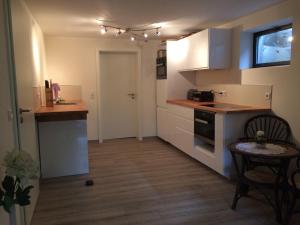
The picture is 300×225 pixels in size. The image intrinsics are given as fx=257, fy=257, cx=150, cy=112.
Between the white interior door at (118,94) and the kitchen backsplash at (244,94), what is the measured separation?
1.86m

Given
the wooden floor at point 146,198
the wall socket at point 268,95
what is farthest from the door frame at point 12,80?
the wall socket at point 268,95

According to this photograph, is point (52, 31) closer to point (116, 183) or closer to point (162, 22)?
point (162, 22)

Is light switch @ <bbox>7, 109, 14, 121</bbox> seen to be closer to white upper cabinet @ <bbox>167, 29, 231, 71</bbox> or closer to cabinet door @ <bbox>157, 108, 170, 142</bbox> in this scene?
white upper cabinet @ <bbox>167, 29, 231, 71</bbox>

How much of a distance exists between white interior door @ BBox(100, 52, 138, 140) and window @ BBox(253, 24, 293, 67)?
2586 mm

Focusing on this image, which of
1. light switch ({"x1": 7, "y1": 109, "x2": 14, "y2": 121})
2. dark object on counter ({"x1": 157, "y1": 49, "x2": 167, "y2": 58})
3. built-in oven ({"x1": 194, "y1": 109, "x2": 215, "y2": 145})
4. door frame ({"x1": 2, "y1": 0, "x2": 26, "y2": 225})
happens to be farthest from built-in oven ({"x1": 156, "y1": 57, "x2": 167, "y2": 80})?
light switch ({"x1": 7, "y1": 109, "x2": 14, "y2": 121})

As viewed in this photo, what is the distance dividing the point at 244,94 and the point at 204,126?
0.74 meters

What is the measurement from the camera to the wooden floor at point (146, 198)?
2369 millimetres

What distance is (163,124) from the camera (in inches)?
204

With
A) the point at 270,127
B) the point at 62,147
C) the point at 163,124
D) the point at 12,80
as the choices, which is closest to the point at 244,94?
the point at 270,127

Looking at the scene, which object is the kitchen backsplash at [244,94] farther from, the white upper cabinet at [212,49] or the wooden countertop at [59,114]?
the wooden countertop at [59,114]

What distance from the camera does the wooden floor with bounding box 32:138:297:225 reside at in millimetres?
2369

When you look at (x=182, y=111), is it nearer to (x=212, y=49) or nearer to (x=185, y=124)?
(x=185, y=124)

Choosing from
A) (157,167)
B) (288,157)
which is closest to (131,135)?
(157,167)

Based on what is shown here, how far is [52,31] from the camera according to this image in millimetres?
4414
